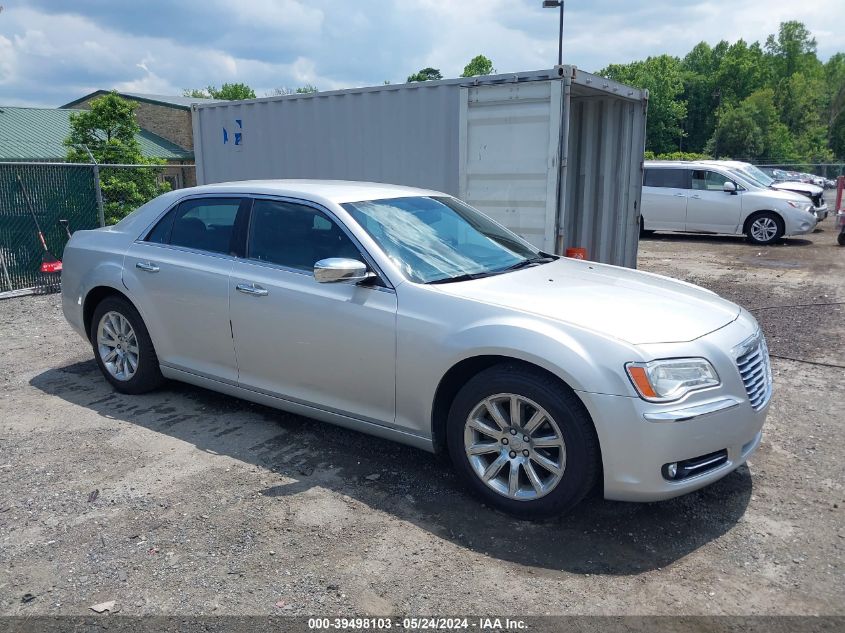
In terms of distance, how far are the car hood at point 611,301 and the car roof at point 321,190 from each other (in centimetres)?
104

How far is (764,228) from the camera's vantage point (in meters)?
15.9

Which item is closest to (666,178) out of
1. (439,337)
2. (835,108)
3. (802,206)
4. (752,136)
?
(802,206)

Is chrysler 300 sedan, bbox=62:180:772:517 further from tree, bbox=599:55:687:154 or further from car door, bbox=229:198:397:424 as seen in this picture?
tree, bbox=599:55:687:154

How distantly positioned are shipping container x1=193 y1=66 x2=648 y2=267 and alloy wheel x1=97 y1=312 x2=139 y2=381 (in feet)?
13.3

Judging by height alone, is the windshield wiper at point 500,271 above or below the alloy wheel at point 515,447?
above

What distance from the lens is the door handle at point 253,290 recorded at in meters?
4.32

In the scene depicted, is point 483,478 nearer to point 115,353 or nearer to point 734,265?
point 115,353

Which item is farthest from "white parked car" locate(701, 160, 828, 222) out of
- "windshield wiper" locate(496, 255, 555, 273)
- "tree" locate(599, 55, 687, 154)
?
"tree" locate(599, 55, 687, 154)

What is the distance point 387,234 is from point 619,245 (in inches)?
211

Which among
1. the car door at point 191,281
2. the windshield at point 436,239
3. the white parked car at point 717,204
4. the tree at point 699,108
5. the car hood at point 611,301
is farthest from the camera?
→ the tree at point 699,108

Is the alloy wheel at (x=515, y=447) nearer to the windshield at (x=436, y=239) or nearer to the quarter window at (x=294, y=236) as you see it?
the windshield at (x=436, y=239)

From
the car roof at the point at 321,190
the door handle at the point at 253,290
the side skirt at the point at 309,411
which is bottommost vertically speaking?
the side skirt at the point at 309,411

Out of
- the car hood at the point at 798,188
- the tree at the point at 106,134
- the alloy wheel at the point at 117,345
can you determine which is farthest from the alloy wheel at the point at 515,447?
the tree at the point at 106,134

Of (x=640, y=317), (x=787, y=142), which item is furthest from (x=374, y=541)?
(x=787, y=142)
